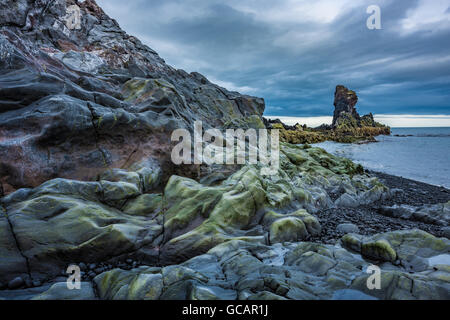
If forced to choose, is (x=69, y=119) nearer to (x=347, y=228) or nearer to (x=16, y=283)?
(x=16, y=283)

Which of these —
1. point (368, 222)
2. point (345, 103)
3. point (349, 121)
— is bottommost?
point (368, 222)

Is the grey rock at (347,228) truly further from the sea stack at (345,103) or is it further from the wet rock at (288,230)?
the sea stack at (345,103)

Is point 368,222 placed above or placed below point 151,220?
below

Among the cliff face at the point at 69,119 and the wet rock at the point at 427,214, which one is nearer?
the cliff face at the point at 69,119

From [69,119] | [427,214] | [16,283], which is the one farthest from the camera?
[427,214]

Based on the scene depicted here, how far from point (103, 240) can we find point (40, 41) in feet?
119

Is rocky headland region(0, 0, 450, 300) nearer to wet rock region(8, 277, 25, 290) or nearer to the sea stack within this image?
wet rock region(8, 277, 25, 290)

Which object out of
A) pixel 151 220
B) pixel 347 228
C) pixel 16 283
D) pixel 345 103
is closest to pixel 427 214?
pixel 347 228

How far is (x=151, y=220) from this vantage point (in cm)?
984

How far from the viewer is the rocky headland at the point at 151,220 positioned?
19.1 ft

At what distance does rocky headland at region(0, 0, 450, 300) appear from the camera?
5812 mm

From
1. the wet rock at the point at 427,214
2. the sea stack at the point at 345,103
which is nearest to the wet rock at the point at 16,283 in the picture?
the wet rock at the point at 427,214
